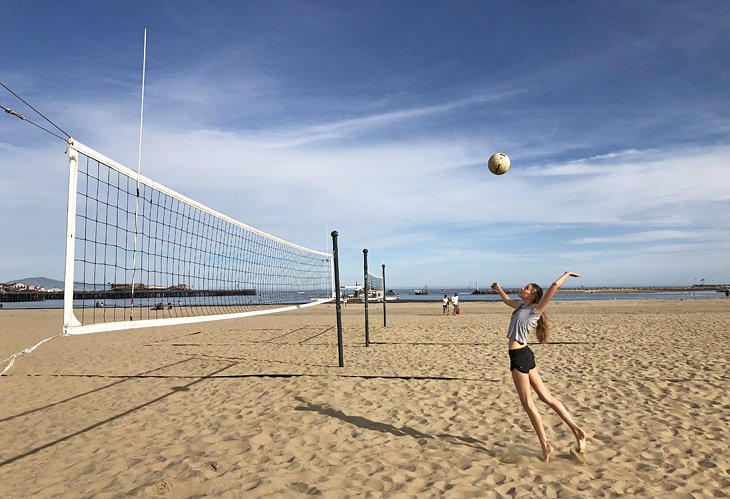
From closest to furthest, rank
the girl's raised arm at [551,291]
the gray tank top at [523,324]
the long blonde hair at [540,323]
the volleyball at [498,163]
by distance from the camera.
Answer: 1. the girl's raised arm at [551,291]
2. the gray tank top at [523,324]
3. the long blonde hair at [540,323]
4. the volleyball at [498,163]

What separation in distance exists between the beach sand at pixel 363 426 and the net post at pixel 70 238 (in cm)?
144

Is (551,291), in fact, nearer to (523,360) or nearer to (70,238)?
(523,360)

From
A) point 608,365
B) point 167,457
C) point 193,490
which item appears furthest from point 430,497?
point 608,365

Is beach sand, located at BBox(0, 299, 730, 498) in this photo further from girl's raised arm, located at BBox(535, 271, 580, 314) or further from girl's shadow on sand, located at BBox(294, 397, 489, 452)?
girl's raised arm, located at BBox(535, 271, 580, 314)

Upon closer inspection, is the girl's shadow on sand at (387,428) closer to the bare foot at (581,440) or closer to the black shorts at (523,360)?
the bare foot at (581,440)

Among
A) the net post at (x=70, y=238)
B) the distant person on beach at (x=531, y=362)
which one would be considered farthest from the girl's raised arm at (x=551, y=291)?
the net post at (x=70, y=238)

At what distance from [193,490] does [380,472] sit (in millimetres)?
1516

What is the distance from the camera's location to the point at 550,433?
4.49m

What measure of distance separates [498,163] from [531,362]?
16.0ft

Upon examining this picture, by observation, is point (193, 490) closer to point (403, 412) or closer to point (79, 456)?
point (79, 456)

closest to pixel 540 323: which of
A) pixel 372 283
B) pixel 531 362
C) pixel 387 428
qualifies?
pixel 531 362

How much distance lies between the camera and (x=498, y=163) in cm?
773

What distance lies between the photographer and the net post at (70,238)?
4117 millimetres

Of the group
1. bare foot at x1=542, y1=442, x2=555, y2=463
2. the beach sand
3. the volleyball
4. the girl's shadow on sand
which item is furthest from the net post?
the volleyball
